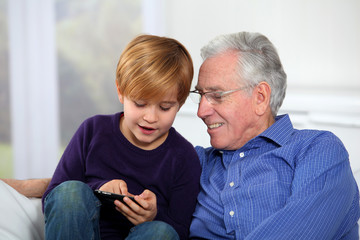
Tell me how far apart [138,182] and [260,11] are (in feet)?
5.59

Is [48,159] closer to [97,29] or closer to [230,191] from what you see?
[97,29]

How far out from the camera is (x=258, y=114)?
6.48ft

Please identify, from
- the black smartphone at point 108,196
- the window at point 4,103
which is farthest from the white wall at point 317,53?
the window at point 4,103

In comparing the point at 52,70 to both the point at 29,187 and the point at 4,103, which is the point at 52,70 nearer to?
the point at 4,103

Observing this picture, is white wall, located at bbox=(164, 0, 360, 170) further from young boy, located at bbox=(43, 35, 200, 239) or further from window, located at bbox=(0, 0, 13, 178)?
window, located at bbox=(0, 0, 13, 178)

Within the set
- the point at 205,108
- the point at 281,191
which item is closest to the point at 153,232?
the point at 281,191

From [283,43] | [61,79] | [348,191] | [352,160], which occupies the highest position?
[283,43]

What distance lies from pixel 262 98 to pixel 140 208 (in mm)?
760

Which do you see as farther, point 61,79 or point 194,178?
point 61,79

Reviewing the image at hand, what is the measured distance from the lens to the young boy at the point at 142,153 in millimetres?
1638

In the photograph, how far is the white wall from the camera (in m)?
2.38

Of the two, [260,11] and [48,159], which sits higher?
[260,11]

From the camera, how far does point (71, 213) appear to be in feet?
4.62

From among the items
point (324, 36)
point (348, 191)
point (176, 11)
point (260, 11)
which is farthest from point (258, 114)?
point (176, 11)
